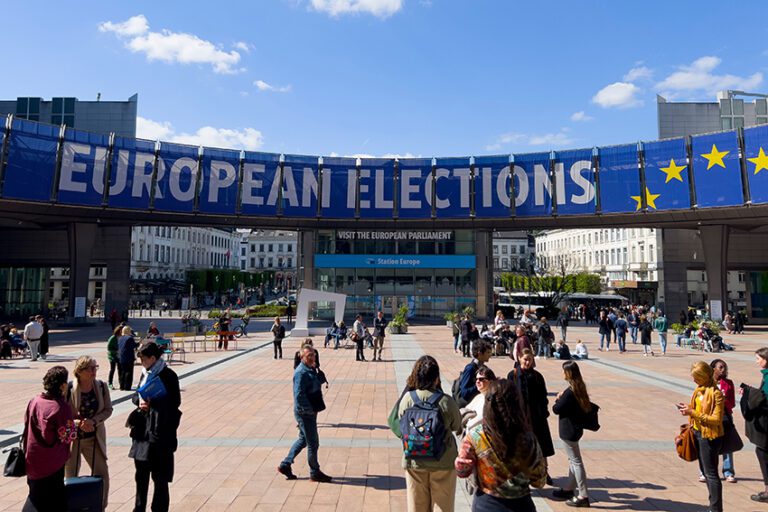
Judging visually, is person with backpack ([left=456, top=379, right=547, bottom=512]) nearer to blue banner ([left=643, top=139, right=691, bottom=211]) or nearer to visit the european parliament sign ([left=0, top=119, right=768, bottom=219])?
visit the european parliament sign ([left=0, top=119, right=768, bottom=219])

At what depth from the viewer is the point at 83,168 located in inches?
1321

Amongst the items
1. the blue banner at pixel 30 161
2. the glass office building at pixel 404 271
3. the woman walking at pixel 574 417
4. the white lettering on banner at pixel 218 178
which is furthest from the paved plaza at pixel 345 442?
the glass office building at pixel 404 271

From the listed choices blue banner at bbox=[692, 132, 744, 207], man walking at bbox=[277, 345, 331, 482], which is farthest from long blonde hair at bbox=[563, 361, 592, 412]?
→ blue banner at bbox=[692, 132, 744, 207]

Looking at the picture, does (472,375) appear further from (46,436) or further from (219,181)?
(219,181)

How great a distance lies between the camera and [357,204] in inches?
1545

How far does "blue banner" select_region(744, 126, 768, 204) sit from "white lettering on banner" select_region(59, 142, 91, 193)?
146 feet

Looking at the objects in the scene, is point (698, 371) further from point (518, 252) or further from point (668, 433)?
point (518, 252)

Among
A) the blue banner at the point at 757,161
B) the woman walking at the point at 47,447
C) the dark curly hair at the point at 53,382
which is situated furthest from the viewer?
the blue banner at the point at 757,161

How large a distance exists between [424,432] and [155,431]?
282 centimetres

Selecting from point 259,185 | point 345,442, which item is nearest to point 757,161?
point 345,442

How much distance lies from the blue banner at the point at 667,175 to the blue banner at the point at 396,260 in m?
14.8

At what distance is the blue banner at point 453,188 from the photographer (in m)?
38.6

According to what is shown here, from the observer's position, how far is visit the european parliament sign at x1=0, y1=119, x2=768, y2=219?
1231 inches

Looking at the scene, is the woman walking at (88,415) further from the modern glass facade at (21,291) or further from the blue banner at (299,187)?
the modern glass facade at (21,291)
